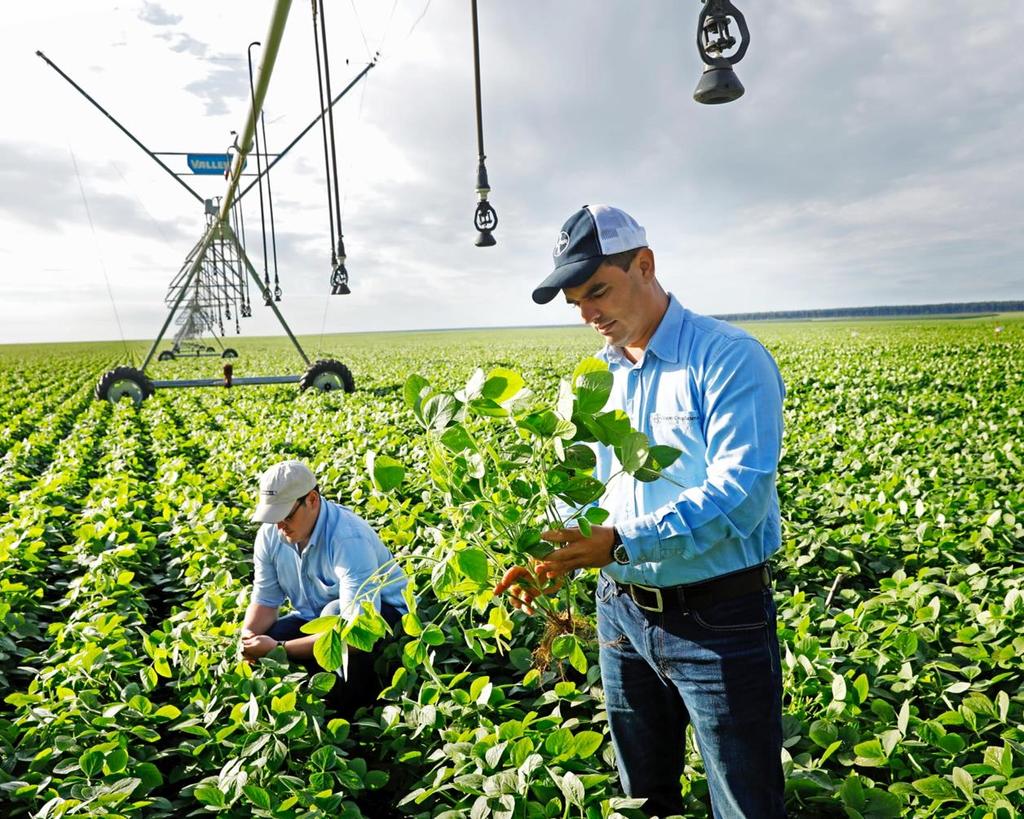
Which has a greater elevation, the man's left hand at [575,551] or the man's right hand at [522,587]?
the man's left hand at [575,551]

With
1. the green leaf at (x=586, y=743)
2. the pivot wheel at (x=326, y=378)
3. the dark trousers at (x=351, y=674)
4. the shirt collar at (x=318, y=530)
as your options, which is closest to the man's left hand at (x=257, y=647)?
the dark trousers at (x=351, y=674)

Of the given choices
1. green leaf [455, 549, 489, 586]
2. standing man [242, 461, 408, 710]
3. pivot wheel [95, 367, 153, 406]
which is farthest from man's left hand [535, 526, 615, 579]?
pivot wheel [95, 367, 153, 406]

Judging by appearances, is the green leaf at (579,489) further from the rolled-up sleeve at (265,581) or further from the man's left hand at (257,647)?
the rolled-up sleeve at (265,581)

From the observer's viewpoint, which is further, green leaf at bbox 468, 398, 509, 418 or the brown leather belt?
the brown leather belt

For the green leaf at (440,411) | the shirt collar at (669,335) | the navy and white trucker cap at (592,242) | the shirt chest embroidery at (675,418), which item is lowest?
the shirt chest embroidery at (675,418)

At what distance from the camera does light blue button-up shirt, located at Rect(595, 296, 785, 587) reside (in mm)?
1555

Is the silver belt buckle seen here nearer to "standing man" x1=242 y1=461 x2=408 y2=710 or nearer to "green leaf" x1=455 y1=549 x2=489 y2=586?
"green leaf" x1=455 y1=549 x2=489 y2=586

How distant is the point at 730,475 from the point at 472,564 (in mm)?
601

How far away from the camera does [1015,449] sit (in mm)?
6070

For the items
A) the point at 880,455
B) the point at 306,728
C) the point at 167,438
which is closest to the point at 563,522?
the point at 306,728

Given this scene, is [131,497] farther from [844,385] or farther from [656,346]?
[844,385]

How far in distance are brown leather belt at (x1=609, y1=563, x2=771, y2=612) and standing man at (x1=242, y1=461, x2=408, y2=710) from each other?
1486mm

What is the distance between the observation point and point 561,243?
181cm

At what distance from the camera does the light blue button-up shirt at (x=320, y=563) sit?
10.5 ft
